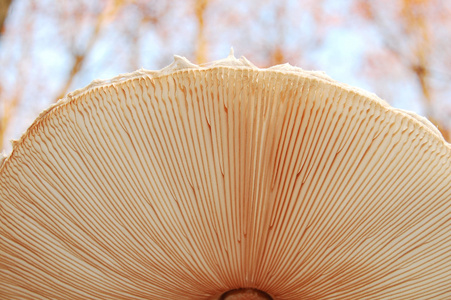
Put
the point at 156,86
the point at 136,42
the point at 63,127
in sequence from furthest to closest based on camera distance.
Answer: the point at 136,42
the point at 63,127
the point at 156,86

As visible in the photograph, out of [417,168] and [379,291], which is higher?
[417,168]

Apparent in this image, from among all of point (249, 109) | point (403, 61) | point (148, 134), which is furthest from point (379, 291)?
point (403, 61)

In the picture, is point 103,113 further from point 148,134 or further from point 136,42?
point 136,42

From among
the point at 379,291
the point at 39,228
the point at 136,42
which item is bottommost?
the point at 39,228

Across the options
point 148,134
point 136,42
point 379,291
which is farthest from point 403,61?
point 148,134

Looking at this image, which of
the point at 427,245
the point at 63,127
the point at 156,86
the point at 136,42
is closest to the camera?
the point at 156,86

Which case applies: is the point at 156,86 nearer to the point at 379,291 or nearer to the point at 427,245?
the point at 427,245

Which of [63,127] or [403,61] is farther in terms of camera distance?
[403,61]
